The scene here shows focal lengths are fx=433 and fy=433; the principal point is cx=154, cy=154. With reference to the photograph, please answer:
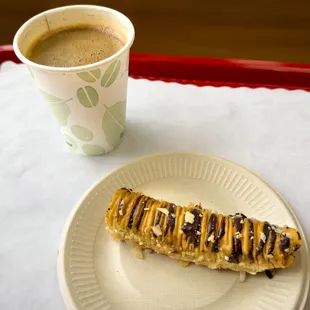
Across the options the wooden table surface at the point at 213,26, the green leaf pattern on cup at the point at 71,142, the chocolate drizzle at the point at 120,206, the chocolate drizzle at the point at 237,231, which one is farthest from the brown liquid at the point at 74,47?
the wooden table surface at the point at 213,26

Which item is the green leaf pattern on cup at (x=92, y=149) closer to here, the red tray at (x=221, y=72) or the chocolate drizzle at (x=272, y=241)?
the red tray at (x=221, y=72)

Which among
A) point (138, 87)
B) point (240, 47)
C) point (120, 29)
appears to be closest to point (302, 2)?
point (240, 47)

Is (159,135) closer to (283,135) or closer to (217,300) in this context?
(283,135)

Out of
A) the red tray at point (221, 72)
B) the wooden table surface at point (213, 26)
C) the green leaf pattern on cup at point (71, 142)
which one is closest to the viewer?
the green leaf pattern on cup at point (71, 142)

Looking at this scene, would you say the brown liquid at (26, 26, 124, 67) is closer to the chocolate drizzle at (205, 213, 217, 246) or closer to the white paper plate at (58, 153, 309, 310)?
the white paper plate at (58, 153, 309, 310)

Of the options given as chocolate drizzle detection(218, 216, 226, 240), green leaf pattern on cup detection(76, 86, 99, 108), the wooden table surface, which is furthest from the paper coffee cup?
the wooden table surface

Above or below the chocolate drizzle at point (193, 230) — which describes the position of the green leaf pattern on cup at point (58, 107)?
above

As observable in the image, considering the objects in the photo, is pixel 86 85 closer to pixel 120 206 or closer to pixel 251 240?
pixel 120 206
